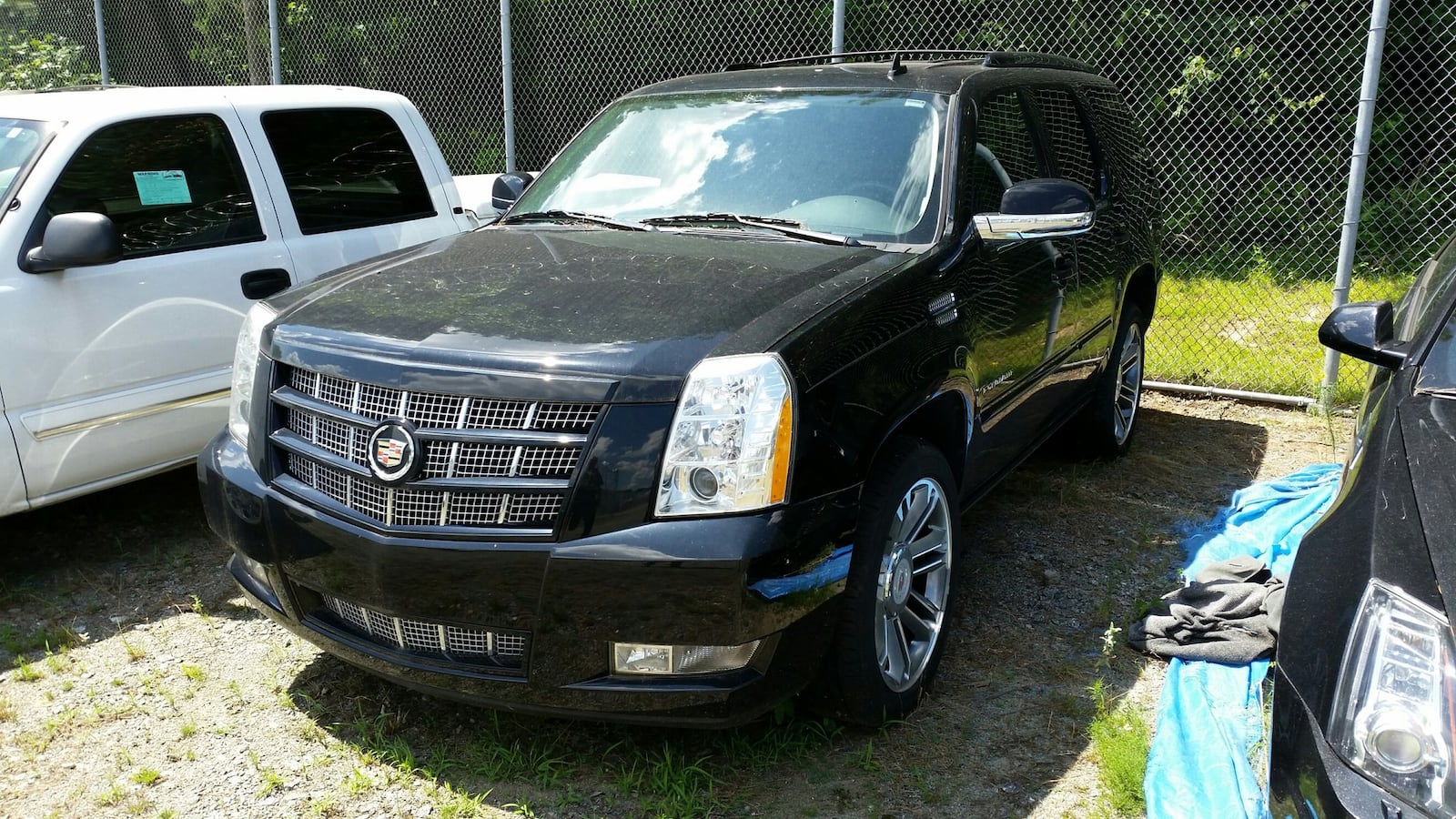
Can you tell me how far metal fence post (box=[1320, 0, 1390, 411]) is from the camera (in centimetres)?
616

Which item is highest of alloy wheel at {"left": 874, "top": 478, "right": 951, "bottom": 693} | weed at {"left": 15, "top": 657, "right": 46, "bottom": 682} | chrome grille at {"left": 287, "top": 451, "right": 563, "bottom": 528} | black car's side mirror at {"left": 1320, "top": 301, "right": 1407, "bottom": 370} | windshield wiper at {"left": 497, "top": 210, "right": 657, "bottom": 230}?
black car's side mirror at {"left": 1320, "top": 301, "right": 1407, "bottom": 370}

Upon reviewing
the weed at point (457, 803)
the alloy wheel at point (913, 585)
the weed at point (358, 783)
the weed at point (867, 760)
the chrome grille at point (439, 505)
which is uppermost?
the chrome grille at point (439, 505)

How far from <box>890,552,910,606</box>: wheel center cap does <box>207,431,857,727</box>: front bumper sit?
0.36 m

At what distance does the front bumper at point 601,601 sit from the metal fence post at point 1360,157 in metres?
4.78

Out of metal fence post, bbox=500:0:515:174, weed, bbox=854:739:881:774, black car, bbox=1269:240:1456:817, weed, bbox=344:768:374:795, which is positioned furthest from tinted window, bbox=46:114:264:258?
black car, bbox=1269:240:1456:817

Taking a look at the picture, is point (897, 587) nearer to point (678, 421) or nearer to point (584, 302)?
point (678, 421)

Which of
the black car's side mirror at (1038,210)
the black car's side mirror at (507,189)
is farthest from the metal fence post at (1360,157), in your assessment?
the black car's side mirror at (507,189)

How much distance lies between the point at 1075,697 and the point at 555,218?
2.46 meters

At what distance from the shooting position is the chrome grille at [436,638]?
9.66 ft

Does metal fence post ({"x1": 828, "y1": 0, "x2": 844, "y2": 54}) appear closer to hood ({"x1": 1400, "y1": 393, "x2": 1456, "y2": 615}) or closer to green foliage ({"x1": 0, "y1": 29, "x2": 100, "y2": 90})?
hood ({"x1": 1400, "y1": 393, "x2": 1456, "y2": 615})

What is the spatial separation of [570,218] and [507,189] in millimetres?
897

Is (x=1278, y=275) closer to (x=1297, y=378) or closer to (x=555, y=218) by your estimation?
(x=1297, y=378)

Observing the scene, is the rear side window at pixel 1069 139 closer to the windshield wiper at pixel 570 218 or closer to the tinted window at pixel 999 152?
the tinted window at pixel 999 152

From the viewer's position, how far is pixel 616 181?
171 inches
